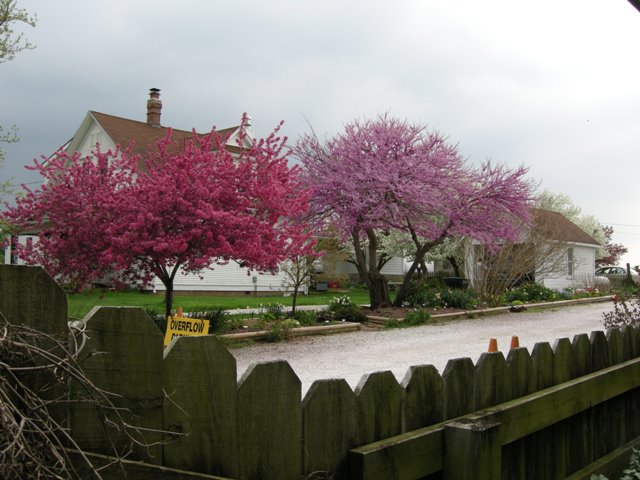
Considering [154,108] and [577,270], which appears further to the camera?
[577,270]

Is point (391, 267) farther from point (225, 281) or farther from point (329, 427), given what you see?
point (329, 427)

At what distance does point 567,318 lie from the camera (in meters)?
17.7

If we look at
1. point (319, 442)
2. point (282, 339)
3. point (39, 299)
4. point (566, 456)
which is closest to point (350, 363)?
point (282, 339)

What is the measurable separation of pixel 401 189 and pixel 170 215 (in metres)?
8.45

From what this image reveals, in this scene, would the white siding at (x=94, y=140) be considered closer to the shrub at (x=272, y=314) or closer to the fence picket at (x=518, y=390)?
the shrub at (x=272, y=314)

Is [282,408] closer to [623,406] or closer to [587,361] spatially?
[587,361]

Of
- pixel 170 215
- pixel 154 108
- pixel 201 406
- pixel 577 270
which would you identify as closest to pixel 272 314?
pixel 170 215

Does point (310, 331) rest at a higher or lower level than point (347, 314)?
lower

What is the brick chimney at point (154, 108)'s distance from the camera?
1262 inches

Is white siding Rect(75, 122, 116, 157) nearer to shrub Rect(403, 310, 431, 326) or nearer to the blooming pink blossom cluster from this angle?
the blooming pink blossom cluster

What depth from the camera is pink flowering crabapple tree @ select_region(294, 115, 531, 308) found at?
1784 centimetres

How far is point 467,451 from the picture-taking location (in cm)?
268

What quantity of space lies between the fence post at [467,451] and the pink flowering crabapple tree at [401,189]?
14771mm

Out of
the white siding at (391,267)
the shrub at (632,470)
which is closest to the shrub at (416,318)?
the shrub at (632,470)
